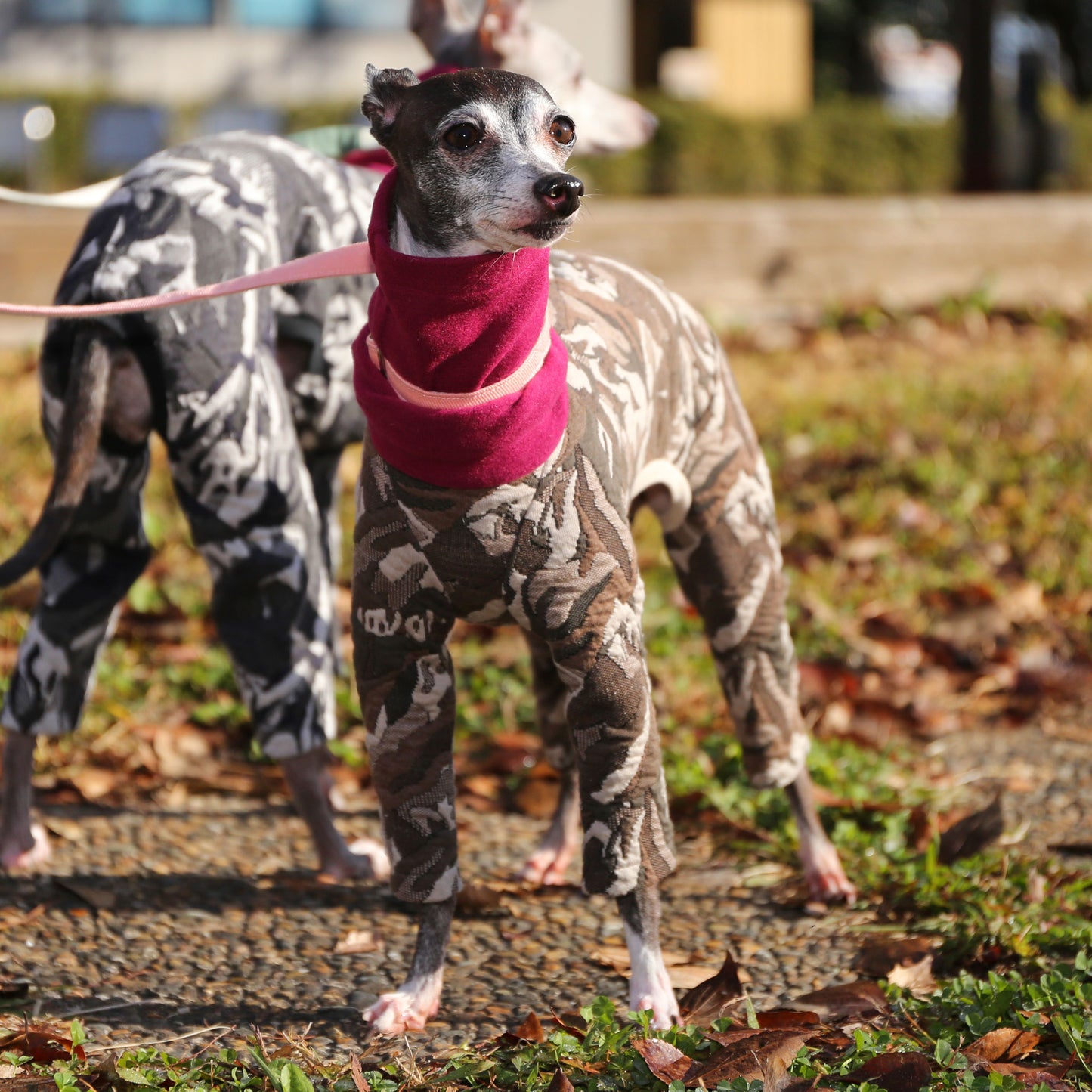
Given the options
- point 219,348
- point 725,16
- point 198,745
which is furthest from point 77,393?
point 725,16

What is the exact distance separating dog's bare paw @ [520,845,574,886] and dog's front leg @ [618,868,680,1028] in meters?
0.70

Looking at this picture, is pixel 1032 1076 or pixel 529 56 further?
pixel 529 56

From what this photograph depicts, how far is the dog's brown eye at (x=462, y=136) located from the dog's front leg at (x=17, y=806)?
1.91 meters

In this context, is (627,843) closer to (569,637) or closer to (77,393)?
(569,637)

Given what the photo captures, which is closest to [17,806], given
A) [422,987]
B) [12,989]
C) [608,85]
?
[12,989]

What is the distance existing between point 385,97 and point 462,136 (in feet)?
0.67

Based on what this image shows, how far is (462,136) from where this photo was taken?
243 centimetres

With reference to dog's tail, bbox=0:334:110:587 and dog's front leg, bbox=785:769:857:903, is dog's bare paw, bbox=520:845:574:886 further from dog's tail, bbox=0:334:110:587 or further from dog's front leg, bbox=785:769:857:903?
dog's tail, bbox=0:334:110:587

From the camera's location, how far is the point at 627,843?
283cm

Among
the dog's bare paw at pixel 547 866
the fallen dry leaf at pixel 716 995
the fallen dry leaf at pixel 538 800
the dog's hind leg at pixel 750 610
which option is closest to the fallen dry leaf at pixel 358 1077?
the fallen dry leaf at pixel 716 995

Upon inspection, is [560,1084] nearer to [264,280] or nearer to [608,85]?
[264,280]

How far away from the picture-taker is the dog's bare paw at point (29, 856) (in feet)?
11.9

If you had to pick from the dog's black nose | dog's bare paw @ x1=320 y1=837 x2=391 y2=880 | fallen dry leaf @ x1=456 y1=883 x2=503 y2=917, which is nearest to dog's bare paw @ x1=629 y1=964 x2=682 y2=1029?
fallen dry leaf @ x1=456 y1=883 x2=503 y2=917

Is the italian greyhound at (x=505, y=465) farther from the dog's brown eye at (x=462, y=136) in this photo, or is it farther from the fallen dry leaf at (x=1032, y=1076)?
the fallen dry leaf at (x=1032, y=1076)
